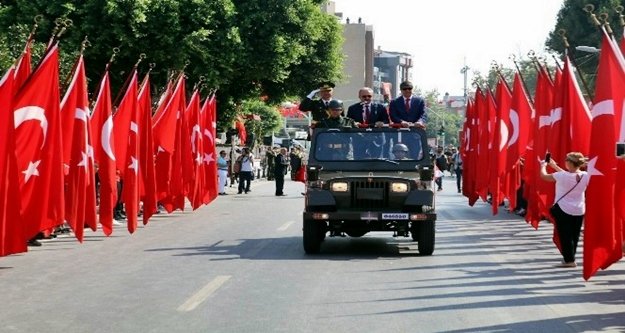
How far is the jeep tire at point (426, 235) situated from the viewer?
57.8 feet

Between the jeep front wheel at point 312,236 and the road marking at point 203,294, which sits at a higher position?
the jeep front wheel at point 312,236

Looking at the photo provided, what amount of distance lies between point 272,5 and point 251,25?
1118 millimetres

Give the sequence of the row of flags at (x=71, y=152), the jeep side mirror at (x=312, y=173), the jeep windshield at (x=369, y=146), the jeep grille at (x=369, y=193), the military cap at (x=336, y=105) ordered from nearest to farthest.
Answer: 1. the row of flags at (x=71, y=152)
2. the jeep grille at (x=369, y=193)
3. the jeep side mirror at (x=312, y=173)
4. the jeep windshield at (x=369, y=146)
5. the military cap at (x=336, y=105)

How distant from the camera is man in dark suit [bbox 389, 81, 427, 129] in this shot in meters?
19.3

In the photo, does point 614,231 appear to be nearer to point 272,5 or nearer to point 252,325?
Answer: point 252,325

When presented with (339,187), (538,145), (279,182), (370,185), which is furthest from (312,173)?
(279,182)

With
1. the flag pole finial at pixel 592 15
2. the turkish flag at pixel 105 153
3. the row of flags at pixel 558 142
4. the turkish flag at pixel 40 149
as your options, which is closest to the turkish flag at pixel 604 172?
the row of flags at pixel 558 142

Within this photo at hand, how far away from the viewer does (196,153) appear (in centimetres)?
2948

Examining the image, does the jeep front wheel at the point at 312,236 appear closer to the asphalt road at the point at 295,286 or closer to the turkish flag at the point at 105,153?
the asphalt road at the point at 295,286

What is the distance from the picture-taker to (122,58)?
143ft

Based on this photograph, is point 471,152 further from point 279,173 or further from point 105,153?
point 105,153

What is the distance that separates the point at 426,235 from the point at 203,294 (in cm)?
585

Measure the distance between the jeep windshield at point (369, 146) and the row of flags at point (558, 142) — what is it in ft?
8.02

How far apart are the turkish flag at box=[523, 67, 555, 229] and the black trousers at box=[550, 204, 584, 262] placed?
390cm
